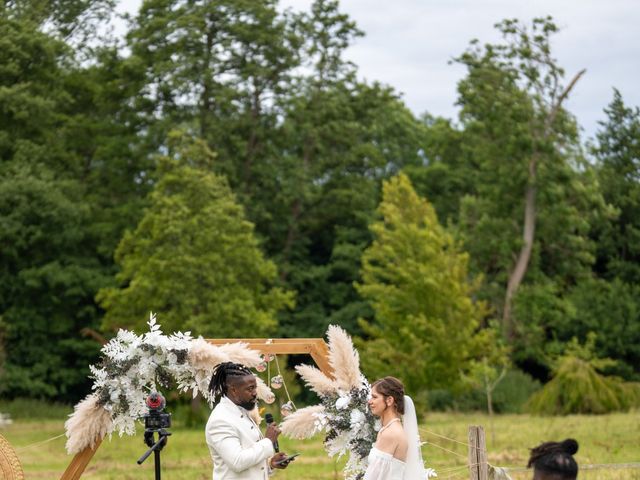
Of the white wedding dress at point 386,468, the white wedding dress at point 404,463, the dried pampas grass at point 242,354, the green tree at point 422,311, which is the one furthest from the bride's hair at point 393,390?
the green tree at point 422,311

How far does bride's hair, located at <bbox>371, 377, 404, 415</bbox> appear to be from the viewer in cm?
1057

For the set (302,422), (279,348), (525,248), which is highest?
(279,348)

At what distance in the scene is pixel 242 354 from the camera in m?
12.9

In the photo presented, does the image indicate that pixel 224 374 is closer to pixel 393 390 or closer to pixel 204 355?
pixel 393 390

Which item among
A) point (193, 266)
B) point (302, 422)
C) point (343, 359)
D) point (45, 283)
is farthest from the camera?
point (45, 283)

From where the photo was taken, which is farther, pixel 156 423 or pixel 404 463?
pixel 156 423

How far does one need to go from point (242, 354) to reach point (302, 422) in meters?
0.91

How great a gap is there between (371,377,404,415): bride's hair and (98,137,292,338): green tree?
33121 millimetres

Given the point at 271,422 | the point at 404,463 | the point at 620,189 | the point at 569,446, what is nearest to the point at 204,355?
the point at 404,463

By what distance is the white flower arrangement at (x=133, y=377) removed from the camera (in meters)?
13.3

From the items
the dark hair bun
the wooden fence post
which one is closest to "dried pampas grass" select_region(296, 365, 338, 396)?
the wooden fence post

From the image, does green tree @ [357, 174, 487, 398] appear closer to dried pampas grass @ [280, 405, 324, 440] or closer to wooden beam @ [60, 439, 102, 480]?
wooden beam @ [60, 439, 102, 480]

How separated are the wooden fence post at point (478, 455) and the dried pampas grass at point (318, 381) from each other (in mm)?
2915

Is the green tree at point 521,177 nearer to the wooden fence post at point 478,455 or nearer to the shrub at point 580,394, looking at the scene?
the shrub at point 580,394
